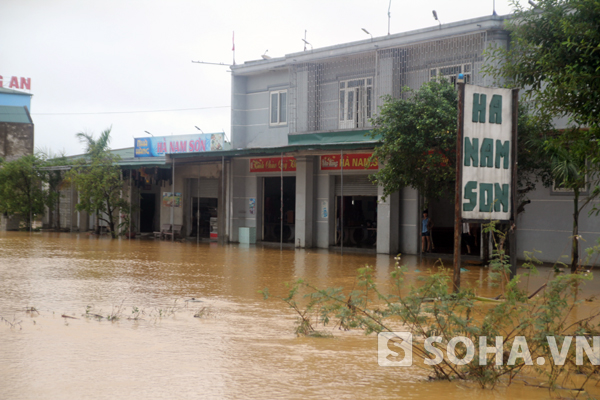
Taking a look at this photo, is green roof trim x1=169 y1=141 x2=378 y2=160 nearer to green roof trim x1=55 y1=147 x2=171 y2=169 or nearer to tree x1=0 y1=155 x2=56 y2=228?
green roof trim x1=55 y1=147 x2=171 y2=169

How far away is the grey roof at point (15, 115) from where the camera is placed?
45844 millimetres

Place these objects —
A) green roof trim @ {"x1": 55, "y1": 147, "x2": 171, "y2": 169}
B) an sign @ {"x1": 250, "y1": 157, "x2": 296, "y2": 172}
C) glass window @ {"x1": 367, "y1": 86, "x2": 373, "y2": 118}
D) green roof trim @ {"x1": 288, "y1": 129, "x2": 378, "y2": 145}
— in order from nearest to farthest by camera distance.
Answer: green roof trim @ {"x1": 288, "y1": 129, "x2": 378, "y2": 145}
glass window @ {"x1": 367, "y1": 86, "x2": 373, "y2": 118}
an sign @ {"x1": 250, "y1": 157, "x2": 296, "y2": 172}
green roof trim @ {"x1": 55, "y1": 147, "x2": 171, "y2": 169}

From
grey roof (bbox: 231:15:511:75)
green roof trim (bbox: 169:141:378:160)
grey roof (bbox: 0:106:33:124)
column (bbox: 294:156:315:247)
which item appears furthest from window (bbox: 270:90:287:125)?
grey roof (bbox: 0:106:33:124)

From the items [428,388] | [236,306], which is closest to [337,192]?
[236,306]

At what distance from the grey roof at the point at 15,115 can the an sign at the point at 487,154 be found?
44.8m

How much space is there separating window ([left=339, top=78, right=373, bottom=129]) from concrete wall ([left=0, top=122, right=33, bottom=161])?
104 ft

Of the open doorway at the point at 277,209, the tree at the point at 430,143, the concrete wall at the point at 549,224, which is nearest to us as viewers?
the tree at the point at 430,143

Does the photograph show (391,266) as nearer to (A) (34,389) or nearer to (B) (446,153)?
(B) (446,153)

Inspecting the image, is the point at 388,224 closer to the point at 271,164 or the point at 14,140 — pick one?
the point at 271,164

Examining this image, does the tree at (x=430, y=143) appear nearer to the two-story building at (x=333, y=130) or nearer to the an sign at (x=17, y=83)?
the two-story building at (x=333, y=130)

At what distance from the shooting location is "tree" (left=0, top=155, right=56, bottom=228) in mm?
32625

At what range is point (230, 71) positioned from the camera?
26062 millimetres

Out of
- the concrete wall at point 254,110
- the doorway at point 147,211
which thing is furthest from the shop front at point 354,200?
the doorway at point 147,211

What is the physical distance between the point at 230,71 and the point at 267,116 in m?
2.68
